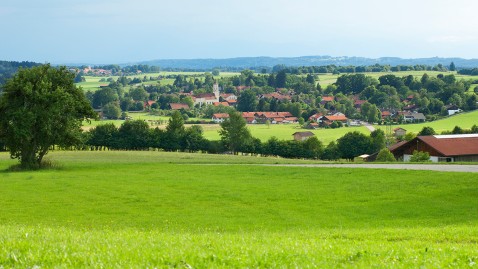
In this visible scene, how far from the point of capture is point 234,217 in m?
33.1

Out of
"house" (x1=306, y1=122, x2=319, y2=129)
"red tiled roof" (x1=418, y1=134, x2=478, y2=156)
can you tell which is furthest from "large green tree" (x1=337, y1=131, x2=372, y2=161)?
"house" (x1=306, y1=122, x2=319, y2=129)

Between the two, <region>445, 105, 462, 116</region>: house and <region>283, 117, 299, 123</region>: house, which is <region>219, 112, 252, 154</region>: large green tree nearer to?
<region>283, 117, 299, 123</region>: house

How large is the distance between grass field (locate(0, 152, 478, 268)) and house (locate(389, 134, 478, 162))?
25.4 metres

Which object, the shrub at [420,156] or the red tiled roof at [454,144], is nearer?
the shrub at [420,156]

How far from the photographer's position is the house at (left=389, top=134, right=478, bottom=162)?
75625mm

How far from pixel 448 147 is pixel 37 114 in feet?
156

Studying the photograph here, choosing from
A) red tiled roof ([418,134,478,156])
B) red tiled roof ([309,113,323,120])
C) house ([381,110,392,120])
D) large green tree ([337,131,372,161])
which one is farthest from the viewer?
house ([381,110,392,120])

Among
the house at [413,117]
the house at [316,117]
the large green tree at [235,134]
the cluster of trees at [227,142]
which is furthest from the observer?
the house at [316,117]

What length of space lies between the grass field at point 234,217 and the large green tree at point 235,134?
149 feet

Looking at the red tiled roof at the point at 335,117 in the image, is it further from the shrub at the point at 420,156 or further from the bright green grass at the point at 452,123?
the shrub at the point at 420,156

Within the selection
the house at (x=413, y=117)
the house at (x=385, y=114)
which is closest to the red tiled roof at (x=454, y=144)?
the house at (x=413, y=117)

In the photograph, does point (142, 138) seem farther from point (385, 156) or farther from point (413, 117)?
point (413, 117)

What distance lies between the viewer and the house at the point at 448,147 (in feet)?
248

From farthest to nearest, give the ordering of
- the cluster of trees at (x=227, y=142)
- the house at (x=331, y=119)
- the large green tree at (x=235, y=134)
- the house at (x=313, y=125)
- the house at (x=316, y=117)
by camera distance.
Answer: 1. the house at (x=316, y=117)
2. the house at (x=331, y=119)
3. the house at (x=313, y=125)
4. the large green tree at (x=235, y=134)
5. the cluster of trees at (x=227, y=142)
